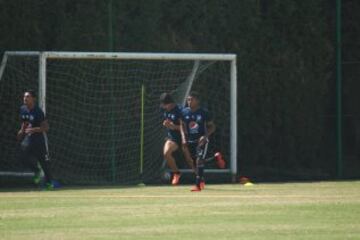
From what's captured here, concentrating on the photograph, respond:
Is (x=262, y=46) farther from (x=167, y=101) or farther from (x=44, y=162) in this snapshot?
(x=44, y=162)

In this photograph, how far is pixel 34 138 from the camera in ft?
69.9

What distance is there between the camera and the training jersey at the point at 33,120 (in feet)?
69.5

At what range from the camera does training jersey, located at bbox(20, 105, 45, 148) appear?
21.2 m

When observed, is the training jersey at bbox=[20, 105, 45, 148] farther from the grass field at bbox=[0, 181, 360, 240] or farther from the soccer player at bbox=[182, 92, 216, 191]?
the soccer player at bbox=[182, 92, 216, 191]

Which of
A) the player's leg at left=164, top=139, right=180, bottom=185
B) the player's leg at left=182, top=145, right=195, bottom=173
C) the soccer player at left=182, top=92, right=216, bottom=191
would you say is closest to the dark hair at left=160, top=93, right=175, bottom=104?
the soccer player at left=182, top=92, right=216, bottom=191

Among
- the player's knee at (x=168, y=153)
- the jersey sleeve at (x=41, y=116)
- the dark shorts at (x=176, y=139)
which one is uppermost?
the jersey sleeve at (x=41, y=116)

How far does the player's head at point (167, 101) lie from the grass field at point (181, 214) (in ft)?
9.97

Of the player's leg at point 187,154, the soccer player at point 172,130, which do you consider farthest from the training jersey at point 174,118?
the player's leg at point 187,154

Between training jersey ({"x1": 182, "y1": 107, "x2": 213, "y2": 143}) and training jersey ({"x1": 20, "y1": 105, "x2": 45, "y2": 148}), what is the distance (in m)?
3.27

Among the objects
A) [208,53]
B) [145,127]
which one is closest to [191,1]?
[208,53]

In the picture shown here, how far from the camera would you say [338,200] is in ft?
55.0

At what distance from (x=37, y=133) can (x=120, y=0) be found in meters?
4.83

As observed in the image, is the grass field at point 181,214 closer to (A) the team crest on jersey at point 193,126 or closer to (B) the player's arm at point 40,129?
(B) the player's arm at point 40,129

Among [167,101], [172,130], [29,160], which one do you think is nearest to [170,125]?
[172,130]
